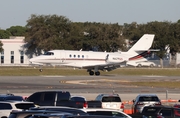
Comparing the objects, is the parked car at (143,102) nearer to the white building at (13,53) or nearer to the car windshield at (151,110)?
the car windshield at (151,110)

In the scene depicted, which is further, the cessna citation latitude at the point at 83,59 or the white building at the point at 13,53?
the white building at the point at 13,53

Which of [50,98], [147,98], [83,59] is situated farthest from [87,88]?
[83,59]

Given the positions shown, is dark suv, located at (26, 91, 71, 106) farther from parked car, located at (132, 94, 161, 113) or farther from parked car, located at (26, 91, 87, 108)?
parked car, located at (132, 94, 161, 113)

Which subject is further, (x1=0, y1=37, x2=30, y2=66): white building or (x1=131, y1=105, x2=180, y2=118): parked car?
(x1=0, y1=37, x2=30, y2=66): white building

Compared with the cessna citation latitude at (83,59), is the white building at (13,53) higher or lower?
higher

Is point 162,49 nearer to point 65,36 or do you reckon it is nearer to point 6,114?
point 65,36

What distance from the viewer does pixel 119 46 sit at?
400 ft

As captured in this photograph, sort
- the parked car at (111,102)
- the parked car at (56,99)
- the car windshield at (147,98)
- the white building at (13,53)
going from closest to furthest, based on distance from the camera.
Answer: the parked car at (56,99)
the parked car at (111,102)
the car windshield at (147,98)
the white building at (13,53)

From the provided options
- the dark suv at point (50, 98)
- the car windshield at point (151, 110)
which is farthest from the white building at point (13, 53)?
the car windshield at point (151, 110)

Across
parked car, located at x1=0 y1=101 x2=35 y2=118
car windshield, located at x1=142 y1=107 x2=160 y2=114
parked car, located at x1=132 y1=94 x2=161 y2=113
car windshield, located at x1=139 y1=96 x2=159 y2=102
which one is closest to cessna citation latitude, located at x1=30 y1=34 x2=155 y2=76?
car windshield, located at x1=139 y1=96 x2=159 y2=102

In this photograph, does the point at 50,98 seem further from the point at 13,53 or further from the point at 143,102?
the point at 13,53

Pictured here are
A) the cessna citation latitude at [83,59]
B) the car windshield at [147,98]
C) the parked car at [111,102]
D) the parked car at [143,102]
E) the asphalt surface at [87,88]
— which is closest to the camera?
the parked car at [143,102]

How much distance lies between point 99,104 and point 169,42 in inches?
3943

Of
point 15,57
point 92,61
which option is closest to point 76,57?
point 92,61
